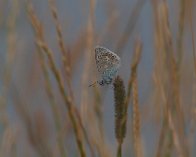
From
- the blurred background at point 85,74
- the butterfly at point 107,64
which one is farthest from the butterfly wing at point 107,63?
the blurred background at point 85,74

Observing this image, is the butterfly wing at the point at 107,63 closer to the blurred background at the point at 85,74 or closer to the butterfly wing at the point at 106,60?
the butterfly wing at the point at 106,60

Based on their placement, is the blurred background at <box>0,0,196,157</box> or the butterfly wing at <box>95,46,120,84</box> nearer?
the butterfly wing at <box>95,46,120,84</box>

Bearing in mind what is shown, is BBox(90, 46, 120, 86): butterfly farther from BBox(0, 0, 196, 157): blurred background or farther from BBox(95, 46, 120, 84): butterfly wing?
BBox(0, 0, 196, 157): blurred background

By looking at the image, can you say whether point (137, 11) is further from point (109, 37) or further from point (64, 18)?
point (64, 18)

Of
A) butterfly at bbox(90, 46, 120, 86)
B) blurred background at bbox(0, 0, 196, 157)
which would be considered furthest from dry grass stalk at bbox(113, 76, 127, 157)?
blurred background at bbox(0, 0, 196, 157)

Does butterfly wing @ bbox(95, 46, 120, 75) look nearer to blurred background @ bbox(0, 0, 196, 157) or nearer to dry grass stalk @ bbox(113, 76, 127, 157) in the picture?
dry grass stalk @ bbox(113, 76, 127, 157)

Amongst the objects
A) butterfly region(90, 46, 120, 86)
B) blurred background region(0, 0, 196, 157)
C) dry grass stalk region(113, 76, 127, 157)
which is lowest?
dry grass stalk region(113, 76, 127, 157)

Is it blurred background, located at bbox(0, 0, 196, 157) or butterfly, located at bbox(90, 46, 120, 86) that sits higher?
blurred background, located at bbox(0, 0, 196, 157)

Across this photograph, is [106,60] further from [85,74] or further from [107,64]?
[85,74]

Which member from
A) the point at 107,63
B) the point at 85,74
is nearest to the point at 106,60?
the point at 107,63

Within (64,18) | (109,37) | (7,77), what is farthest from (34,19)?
(64,18)
